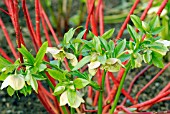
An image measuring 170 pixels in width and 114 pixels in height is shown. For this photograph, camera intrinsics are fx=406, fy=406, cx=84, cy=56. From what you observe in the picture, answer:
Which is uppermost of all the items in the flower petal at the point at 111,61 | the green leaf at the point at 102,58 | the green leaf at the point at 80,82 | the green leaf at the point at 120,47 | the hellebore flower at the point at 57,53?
the hellebore flower at the point at 57,53

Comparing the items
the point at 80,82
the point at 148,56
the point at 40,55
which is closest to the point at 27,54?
the point at 40,55

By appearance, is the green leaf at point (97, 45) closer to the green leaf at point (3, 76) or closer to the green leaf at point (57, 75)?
the green leaf at point (57, 75)

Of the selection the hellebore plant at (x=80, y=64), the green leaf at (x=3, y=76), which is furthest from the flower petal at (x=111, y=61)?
the green leaf at (x=3, y=76)

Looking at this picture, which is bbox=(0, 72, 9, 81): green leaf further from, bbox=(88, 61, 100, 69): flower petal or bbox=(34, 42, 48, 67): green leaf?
bbox=(88, 61, 100, 69): flower petal

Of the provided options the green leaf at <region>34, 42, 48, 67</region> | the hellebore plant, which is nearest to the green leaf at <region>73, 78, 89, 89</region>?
the hellebore plant

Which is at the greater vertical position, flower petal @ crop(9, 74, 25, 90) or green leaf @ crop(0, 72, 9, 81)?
green leaf @ crop(0, 72, 9, 81)

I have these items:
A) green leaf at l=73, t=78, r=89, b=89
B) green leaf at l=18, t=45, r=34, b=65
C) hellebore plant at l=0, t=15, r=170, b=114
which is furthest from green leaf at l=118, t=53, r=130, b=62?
green leaf at l=18, t=45, r=34, b=65

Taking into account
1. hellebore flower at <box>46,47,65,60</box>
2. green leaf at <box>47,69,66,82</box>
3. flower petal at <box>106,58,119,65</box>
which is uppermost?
hellebore flower at <box>46,47,65,60</box>

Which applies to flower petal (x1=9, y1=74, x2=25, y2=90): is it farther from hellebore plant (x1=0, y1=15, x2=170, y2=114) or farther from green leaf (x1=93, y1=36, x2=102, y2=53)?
green leaf (x1=93, y1=36, x2=102, y2=53)
